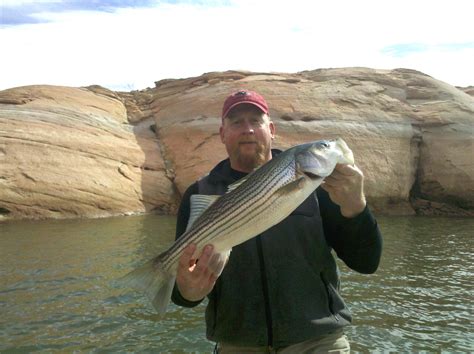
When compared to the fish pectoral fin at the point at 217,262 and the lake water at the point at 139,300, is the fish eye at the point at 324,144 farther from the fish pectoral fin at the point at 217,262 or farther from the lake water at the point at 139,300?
the lake water at the point at 139,300

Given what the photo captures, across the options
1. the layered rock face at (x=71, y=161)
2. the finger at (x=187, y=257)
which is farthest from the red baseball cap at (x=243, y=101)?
the layered rock face at (x=71, y=161)

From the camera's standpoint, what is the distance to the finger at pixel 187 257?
3.08 meters

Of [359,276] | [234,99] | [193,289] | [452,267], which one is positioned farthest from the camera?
[452,267]

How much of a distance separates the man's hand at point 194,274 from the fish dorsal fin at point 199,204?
0.70 feet

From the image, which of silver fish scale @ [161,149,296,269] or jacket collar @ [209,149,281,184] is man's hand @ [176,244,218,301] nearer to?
silver fish scale @ [161,149,296,269]

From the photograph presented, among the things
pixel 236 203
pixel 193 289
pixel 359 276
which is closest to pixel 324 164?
pixel 236 203

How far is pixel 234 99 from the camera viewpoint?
388 centimetres

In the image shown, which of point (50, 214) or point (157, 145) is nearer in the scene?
point (50, 214)

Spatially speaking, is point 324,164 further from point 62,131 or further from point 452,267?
point 62,131

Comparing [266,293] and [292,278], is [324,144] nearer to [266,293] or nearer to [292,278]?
[292,278]

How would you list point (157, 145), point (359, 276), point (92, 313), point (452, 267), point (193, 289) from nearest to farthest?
1. point (193, 289)
2. point (92, 313)
3. point (359, 276)
4. point (452, 267)
5. point (157, 145)

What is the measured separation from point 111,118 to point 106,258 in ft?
41.8

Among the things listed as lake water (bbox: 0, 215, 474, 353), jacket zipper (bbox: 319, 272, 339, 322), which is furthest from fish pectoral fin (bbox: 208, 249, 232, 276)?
lake water (bbox: 0, 215, 474, 353)

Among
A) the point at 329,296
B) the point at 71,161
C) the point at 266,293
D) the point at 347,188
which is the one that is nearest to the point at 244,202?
the point at 347,188
